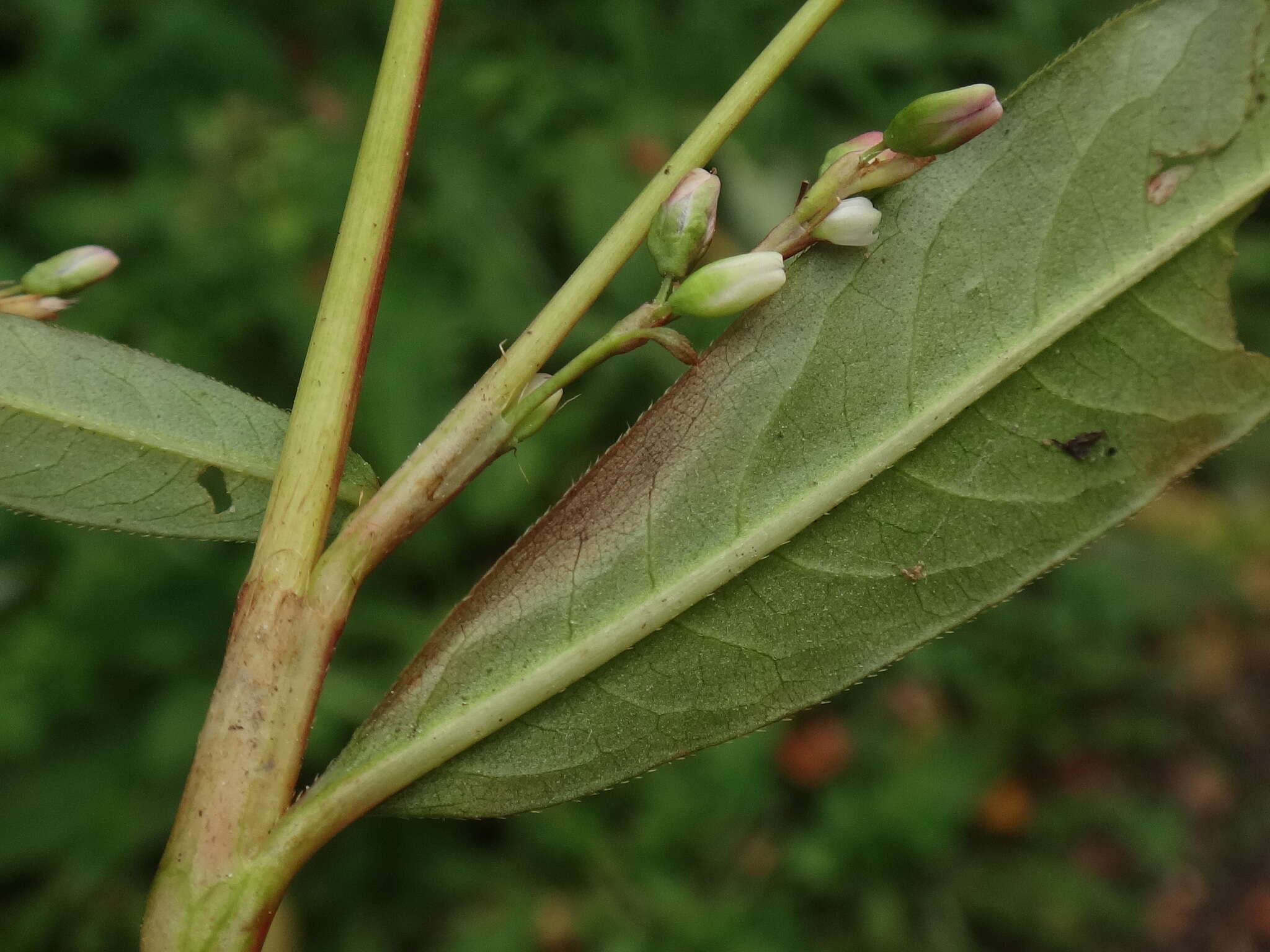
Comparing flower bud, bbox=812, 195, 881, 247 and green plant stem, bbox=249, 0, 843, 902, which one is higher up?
green plant stem, bbox=249, 0, 843, 902

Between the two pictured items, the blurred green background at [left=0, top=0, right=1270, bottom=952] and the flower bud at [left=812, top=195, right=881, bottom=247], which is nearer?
the flower bud at [left=812, top=195, right=881, bottom=247]

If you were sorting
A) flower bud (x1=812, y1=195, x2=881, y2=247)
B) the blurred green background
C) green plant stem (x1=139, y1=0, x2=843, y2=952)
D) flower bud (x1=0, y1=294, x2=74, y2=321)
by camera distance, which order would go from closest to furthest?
green plant stem (x1=139, y1=0, x2=843, y2=952)
flower bud (x1=812, y1=195, x2=881, y2=247)
flower bud (x1=0, y1=294, x2=74, y2=321)
the blurred green background

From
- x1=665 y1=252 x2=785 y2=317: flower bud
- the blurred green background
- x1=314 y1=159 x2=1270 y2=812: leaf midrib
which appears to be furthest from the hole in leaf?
the blurred green background

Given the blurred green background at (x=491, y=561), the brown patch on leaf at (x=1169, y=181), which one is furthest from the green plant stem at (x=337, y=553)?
the blurred green background at (x=491, y=561)

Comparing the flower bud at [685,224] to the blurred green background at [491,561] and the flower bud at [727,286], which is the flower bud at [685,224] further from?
the blurred green background at [491,561]

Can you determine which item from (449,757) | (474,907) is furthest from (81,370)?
(474,907)

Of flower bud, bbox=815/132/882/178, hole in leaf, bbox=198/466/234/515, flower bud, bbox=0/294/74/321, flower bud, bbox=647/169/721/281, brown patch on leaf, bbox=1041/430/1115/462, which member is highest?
flower bud, bbox=0/294/74/321

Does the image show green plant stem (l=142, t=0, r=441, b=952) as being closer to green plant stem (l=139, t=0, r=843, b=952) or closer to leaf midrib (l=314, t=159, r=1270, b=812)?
green plant stem (l=139, t=0, r=843, b=952)
